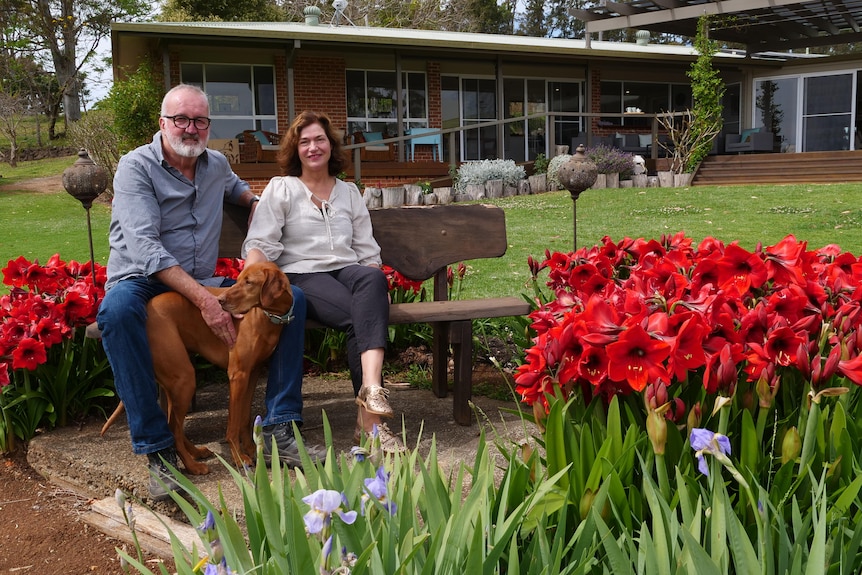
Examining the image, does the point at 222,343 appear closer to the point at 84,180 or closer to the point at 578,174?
the point at 84,180

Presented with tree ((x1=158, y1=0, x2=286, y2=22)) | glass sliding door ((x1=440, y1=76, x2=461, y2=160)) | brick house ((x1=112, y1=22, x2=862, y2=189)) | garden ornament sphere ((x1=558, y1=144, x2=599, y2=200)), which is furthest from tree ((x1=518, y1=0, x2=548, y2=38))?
garden ornament sphere ((x1=558, y1=144, x2=599, y2=200))

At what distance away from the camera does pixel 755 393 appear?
1847 millimetres

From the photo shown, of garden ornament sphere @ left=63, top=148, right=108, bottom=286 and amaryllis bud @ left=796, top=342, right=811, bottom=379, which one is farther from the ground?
garden ornament sphere @ left=63, top=148, right=108, bottom=286

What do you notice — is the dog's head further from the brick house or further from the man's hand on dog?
the brick house

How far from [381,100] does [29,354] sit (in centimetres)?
1581

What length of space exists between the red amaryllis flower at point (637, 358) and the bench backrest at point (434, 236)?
2308mm

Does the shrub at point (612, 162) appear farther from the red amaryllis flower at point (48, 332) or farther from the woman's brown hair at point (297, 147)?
the red amaryllis flower at point (48, 332)

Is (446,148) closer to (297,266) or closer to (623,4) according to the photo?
(623,4)

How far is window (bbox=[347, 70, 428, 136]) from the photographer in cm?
1802

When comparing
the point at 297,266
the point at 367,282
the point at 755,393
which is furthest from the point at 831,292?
the point at 297,266

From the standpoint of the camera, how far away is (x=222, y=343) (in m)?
2.93

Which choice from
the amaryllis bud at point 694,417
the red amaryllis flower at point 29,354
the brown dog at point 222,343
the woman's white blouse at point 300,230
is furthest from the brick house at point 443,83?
the amaryllis bud at point 694,417

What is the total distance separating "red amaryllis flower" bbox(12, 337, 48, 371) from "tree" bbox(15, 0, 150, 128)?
3016 cm

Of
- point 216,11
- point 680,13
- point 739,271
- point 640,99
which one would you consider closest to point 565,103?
point 640,99
